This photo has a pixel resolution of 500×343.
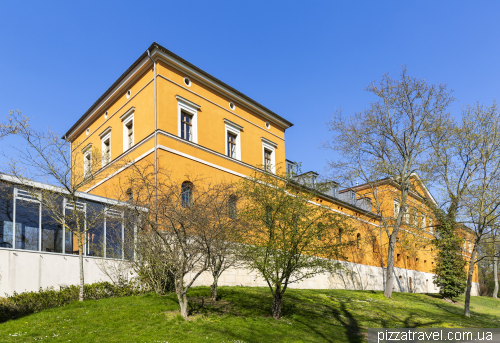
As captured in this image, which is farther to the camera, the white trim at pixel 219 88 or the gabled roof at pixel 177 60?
the white trim at pixel 219 88

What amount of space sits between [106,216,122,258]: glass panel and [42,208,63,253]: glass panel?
1.86 meters

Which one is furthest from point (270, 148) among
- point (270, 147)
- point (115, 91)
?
point (115, 91)

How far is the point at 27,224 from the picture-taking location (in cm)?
1401

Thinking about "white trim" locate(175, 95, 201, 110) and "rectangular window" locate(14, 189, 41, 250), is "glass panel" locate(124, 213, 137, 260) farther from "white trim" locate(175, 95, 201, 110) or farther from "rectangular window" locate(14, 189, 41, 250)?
"white trim" locate(175, 95, 201, 110)

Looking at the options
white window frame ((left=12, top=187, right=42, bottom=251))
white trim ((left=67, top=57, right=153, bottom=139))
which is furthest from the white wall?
white trim ((left=67, top=57, right=153, bottom=139))

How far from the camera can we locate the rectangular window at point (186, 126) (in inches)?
832

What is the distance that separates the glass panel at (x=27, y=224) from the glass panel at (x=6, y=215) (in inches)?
8.6

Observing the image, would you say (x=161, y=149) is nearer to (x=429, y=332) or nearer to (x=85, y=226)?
(x=85, y=226)

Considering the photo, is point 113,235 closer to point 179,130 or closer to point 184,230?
point 184,230

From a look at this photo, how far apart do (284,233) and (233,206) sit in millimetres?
2315

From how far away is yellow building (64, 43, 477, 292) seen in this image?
1978cm

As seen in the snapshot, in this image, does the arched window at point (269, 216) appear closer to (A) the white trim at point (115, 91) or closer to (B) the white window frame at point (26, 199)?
(B) the white window frame at point (26, 199)

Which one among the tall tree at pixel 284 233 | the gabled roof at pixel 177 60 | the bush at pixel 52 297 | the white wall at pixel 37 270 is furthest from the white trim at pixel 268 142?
the white wall at pixel 37 270

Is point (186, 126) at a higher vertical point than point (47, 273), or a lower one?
higher
